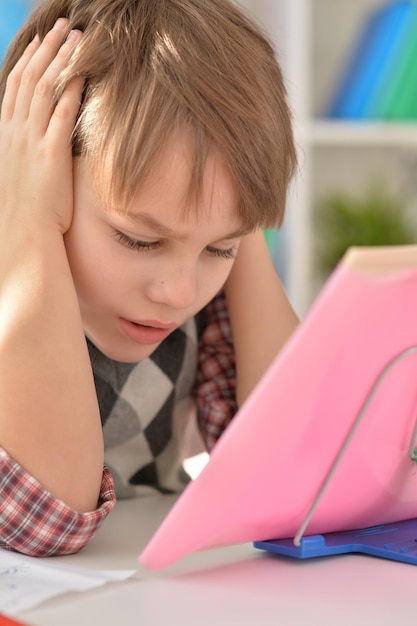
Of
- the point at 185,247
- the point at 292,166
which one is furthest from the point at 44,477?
the point at 292,166

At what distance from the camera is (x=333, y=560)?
2.25ft

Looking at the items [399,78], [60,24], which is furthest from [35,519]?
[399,78]

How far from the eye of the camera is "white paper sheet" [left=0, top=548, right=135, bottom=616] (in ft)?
1.91

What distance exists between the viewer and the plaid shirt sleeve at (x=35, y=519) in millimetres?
714

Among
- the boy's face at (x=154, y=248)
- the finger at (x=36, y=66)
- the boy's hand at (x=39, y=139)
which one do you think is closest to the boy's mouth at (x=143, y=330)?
the boy's face at (x=154, y=248)

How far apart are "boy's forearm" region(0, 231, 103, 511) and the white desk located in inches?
3.0

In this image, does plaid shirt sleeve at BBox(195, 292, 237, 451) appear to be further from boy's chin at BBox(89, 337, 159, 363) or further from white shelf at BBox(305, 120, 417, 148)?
white shelf at BBox(305, 120, 417, 148)

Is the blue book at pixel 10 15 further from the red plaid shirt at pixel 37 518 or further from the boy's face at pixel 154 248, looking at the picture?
the red plaid shirt at pixel 37 518

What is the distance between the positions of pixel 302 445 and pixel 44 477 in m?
0.24

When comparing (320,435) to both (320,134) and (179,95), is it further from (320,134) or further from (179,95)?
(320,134)

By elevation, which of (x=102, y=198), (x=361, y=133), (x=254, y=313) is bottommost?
(x=361, y=133)

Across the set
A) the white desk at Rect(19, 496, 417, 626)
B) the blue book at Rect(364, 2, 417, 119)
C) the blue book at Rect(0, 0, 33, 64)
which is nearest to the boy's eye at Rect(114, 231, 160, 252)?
the white desk at Rect(19, 496, 417, 626)

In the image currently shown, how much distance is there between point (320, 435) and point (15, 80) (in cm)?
49

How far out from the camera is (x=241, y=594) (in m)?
0.60
